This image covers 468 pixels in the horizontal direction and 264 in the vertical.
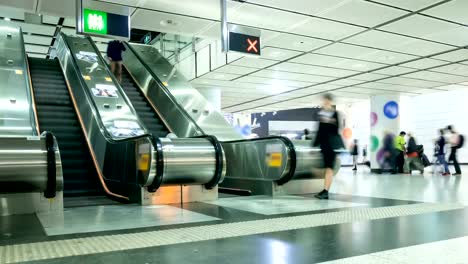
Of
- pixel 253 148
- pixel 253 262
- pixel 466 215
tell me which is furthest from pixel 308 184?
pixel 253 262

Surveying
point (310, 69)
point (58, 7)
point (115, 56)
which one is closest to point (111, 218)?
point (58, 7)

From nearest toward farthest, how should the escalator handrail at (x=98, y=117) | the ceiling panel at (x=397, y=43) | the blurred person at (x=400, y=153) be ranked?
1. the escalator handrail at (x=98, y=117)
2. the ceiling panel at (x=397, y=43)
3. the blurred person at (x=400, y=153)

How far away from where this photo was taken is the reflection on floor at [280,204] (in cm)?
502

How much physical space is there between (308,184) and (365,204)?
183 centimetres

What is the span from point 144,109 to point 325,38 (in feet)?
14.8

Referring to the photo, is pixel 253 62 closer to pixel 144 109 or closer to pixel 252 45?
pixel 252 45

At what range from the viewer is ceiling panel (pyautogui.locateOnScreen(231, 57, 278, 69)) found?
1008 cm

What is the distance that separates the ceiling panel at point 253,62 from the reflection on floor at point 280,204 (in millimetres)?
4592

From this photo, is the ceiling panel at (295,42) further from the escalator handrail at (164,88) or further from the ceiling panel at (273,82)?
the ceiling panel at (273,82)

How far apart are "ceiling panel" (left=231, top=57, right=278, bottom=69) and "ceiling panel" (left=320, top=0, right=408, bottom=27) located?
3219mm

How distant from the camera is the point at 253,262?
8.56 feet

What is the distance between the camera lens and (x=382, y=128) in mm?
15305

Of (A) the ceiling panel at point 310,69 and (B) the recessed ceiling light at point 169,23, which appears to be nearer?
(B) the recessed ceiling light at point 169,23

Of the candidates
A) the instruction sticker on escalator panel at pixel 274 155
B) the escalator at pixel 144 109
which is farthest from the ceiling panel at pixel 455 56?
the escalator at pixel 144 109
